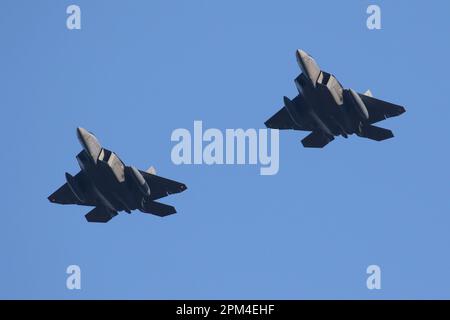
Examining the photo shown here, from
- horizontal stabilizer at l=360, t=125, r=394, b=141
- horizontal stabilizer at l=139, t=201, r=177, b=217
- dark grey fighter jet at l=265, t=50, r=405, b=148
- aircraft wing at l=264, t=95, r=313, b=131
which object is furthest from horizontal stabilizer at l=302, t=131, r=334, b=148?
horizontal stabilizer at l=139, t=201, r=177, b=217

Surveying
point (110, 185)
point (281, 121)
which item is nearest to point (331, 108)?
point (281, 121)

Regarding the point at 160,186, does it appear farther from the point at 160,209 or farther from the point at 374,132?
the point at 374,132

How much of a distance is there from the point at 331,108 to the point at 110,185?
11.9 metres

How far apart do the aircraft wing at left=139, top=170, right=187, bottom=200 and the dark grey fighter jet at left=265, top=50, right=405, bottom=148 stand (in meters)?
7.04

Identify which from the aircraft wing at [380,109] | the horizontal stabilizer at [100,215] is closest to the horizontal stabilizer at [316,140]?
the aircraft wing at [380,109]

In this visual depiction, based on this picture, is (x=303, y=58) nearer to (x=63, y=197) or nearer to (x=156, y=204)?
(x=156, y=204)

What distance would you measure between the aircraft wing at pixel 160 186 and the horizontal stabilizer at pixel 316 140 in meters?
7.46

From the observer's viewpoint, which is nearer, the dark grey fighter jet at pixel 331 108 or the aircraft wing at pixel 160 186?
the dark grey fighter jet at pixel 331 108

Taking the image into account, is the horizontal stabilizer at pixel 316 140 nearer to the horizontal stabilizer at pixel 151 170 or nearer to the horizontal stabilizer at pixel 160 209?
the horizontal stabilizer at pixel 160 209

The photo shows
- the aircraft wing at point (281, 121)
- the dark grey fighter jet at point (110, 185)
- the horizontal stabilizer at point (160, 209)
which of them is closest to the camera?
the dark grey fighter jet at point (110, 185)

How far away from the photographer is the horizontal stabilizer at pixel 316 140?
5394 cm
